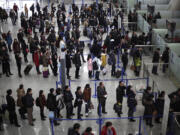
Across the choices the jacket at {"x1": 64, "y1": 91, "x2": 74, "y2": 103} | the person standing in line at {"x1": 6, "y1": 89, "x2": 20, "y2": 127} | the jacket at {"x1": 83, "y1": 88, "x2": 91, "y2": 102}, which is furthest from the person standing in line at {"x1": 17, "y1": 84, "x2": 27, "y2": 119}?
the jacket at {"x1": 83, "y1": 88, "x2": 91, "y2": 102}

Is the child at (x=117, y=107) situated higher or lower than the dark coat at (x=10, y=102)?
lower

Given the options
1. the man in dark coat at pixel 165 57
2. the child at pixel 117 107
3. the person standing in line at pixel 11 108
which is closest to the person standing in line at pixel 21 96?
the person standing in line at pixel 11 108

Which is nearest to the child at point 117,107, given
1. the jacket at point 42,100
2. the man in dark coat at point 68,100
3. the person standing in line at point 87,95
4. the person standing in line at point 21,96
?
the person standing in line at point 87,95

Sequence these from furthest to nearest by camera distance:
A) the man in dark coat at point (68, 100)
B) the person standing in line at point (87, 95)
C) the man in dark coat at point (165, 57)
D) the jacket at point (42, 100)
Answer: the man in dark coat at point (165, 57) < the person standing in line at point (87, 95) < the jacket at point (42, 100) < the man in dark coat at point (68, 100)

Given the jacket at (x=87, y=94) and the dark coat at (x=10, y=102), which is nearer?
the dark coat at (x=10, y=102)

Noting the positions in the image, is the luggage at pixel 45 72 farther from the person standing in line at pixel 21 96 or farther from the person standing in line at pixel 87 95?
the person standing in line at pixel 87 95

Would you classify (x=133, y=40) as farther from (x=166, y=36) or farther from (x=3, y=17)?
(x=3, y=17)

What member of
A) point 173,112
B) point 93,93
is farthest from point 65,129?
point 173,112

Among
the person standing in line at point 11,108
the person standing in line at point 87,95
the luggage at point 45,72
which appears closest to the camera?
the person standing in line at point 11,108

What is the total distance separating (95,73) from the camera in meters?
14.6

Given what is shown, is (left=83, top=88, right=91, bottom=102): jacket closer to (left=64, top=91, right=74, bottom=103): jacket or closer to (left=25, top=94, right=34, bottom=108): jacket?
(left=64, top=91, right=74, bottom=103): jacket

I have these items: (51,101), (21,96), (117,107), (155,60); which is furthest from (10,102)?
(155,60)

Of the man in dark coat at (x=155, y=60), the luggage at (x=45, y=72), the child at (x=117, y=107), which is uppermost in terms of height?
the man in dark coat at (x=155, y=60)

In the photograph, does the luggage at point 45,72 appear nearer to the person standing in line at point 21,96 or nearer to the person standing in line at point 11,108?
the person standing in line at point 21,96
